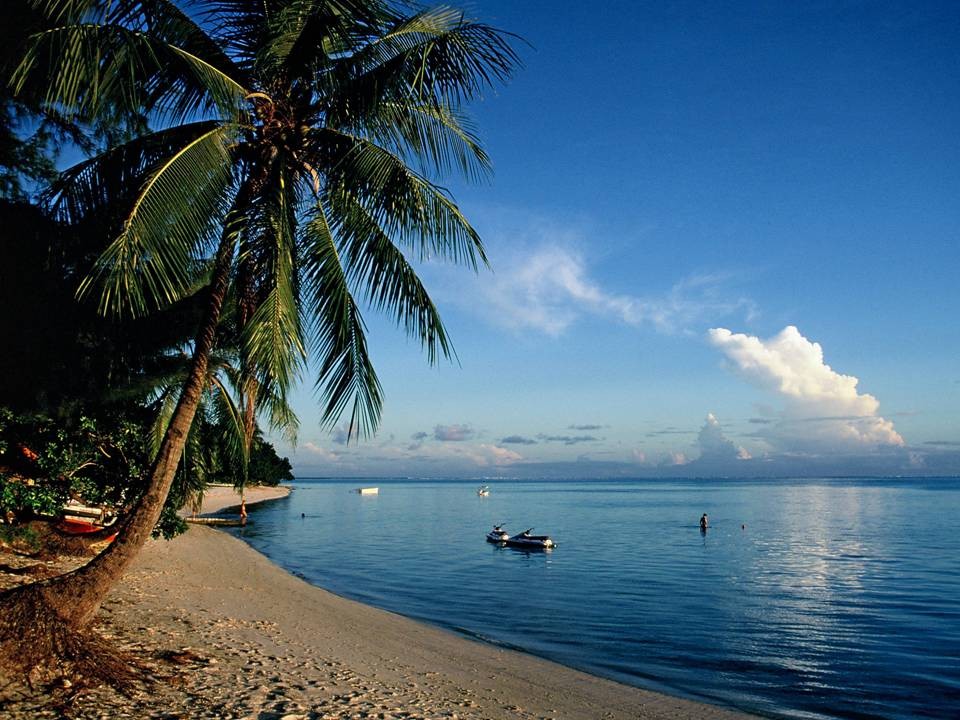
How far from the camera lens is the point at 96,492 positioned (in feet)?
51.4

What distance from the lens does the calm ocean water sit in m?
15.4

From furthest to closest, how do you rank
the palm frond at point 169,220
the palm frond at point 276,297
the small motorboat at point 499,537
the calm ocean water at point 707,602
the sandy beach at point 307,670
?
1. the small motorboat at point 499,537
2. the calm ocean water at point 707,602
3. the sandy beach at point 307,670
4. the palm frond at point 276,297
5. the palm frond at point 169,220

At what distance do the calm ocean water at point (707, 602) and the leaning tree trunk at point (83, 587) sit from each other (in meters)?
11.3

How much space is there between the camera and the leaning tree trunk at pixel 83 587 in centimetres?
719

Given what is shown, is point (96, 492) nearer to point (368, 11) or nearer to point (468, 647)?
point (468, 647)

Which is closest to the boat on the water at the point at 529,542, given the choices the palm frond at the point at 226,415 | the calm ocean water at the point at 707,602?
the calm ocean water at the point at 707,602

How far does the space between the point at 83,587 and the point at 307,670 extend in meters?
4.08

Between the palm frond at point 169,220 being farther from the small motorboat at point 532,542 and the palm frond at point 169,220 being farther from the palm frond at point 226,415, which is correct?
the small motorboat at point 532,542

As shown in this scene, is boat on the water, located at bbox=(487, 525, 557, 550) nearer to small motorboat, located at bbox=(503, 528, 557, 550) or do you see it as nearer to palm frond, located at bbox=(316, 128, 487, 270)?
small motorboat, located at bbox=(503, 528, 557, 550)

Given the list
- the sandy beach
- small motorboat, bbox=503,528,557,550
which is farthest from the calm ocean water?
the sandy beach

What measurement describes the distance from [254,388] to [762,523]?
71.5 meters

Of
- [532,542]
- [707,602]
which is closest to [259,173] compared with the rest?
[707,602]

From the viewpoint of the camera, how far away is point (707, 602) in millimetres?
25750

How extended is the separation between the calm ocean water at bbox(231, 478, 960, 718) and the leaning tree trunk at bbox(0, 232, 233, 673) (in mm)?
11350
